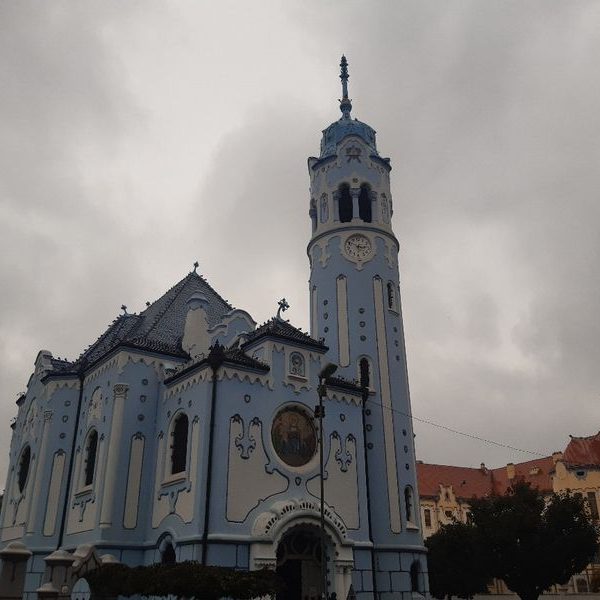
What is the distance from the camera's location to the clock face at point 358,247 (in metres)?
Answer: 34.1

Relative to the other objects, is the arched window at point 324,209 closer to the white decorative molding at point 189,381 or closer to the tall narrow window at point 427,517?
the white decorative molding at point 189,381

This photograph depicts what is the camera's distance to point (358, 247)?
34375 mm

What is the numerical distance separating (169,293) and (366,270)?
1135 cm

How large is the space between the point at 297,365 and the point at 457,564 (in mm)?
16150

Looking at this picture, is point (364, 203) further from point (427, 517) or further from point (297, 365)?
point (427, 517)

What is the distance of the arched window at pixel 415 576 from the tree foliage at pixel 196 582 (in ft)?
35.9

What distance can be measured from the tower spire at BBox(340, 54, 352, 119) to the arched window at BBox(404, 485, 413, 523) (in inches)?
931

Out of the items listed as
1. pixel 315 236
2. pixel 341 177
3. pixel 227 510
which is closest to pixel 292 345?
pixel 227 510

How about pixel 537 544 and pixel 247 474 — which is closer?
pixel 247 474

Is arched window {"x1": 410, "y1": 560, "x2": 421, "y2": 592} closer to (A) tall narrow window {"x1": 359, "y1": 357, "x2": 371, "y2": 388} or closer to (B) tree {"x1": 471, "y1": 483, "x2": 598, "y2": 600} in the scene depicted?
(B) tree {"x1": 471, "y1": 483, "x2": 598, "y2": 600}

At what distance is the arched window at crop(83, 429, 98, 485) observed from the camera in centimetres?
2811

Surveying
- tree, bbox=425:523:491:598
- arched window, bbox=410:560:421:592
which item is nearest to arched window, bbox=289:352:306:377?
arched window, bbox=410:560:421:592

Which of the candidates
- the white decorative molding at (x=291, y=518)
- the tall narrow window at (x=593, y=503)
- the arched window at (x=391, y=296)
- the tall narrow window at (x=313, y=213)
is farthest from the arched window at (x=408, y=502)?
the tall narrow window at (x=593, y=503)

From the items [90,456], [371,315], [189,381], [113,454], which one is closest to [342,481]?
[189,381]
